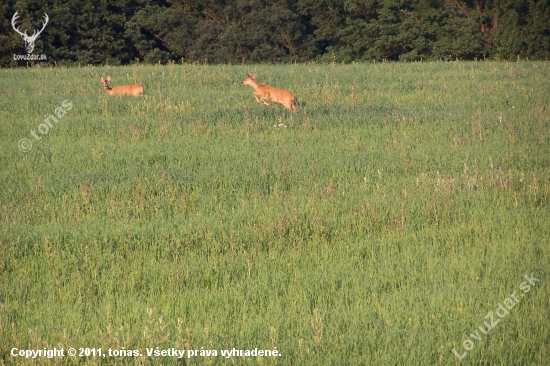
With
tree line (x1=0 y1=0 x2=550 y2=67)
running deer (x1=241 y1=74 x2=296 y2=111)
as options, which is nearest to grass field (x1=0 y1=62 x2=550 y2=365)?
running deer (x1=241 y1=74 x2=296 y2=111)

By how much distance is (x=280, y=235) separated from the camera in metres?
8.34

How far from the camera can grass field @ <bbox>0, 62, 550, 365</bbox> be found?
5.70 m

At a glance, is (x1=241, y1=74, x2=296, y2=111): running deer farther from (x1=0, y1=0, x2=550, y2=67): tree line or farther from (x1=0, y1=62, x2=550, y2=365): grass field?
(x1=0, y1=0, x2=550, y2=67): tree line

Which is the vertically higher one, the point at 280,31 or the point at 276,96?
the point at 280,31

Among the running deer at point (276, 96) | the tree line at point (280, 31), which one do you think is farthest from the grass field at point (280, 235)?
the tree line at point (280, 31)

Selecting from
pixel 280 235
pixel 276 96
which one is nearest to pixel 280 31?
pixel 276 96

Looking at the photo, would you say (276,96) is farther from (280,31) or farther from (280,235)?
(280,31)

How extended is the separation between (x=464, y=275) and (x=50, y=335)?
12.5ft

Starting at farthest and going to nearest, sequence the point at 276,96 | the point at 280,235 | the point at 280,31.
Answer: the point at 280,31 < the point at 276,96 < the point at 280,235

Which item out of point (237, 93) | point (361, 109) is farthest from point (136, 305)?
point (237, 93)

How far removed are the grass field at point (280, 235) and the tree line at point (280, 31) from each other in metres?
24.2

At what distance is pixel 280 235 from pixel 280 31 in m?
35.5

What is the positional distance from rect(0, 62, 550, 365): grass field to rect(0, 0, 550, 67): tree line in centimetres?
2423

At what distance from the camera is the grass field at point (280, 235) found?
5695 mm
